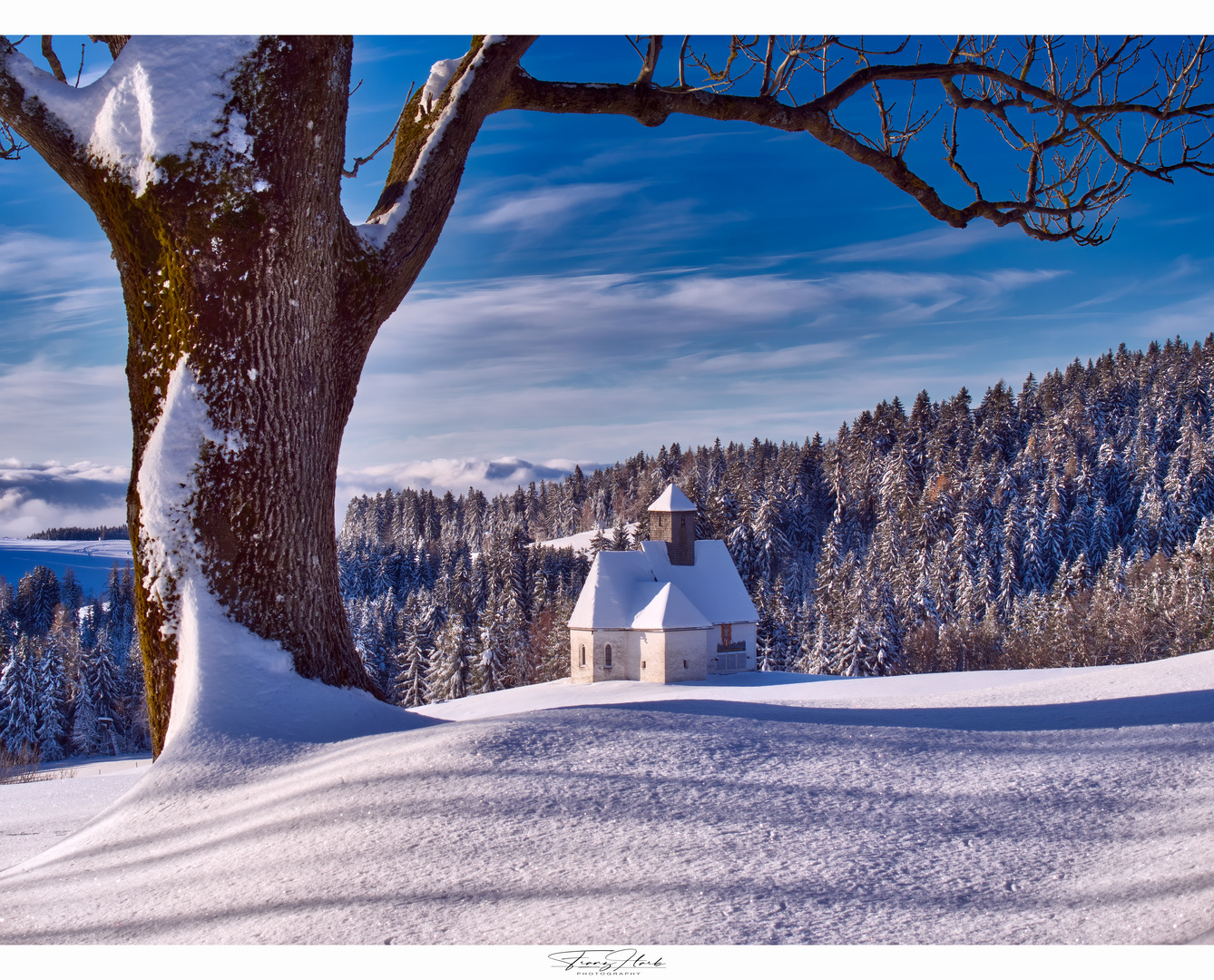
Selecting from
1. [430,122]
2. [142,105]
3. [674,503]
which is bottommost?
[674,503]

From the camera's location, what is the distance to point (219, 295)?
4.63 metres

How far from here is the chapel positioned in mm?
30875

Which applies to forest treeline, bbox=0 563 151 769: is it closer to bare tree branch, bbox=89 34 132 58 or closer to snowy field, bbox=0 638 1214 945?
bare tree branch, bbox=89 34 132 58

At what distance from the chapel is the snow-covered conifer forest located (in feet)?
37.1

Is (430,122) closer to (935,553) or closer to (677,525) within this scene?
(677,525)

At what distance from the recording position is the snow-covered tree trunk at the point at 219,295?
4.64 meters

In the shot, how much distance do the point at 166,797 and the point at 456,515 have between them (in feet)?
384

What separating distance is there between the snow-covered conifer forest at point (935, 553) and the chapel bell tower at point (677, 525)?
11.7 metres

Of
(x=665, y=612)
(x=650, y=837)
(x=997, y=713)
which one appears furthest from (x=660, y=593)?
(x=650, y=837)

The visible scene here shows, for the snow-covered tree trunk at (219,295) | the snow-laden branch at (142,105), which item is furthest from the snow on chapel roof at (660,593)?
the snow-laden branch at (142,105)

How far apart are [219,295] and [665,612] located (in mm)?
26865

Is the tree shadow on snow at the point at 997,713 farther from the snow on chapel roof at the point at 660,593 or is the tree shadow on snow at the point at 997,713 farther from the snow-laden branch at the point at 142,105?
the snow on chapel roof at the point at 660,593

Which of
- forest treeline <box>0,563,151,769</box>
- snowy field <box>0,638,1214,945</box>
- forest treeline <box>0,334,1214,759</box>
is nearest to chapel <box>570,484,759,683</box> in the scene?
forest treeline <box>0,334,1214,759</box>

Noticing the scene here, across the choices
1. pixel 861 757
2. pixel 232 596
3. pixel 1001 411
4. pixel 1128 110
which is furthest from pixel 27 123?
pixel 1001 411
